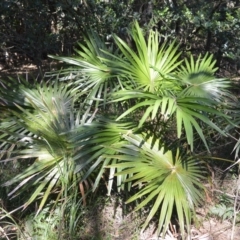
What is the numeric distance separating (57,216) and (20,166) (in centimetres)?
99

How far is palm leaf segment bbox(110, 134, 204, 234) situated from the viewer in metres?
3.09

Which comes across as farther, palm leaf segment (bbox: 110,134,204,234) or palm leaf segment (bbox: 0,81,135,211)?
palm leaf segment (bbox: 0,81,135,211)

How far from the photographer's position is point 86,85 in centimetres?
422

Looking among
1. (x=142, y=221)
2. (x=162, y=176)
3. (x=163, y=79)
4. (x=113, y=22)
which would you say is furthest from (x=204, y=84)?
(x=113, y=22)

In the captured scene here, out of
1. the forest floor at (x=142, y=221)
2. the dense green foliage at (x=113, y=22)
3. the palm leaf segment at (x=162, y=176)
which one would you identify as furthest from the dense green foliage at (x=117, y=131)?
the dense green foliage at (x=113, y=22)

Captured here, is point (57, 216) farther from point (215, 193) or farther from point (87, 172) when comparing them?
point (215, 193)

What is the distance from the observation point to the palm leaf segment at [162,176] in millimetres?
3090

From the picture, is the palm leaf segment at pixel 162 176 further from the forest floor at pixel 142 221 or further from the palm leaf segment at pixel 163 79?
the forest floor at pixel 142 221

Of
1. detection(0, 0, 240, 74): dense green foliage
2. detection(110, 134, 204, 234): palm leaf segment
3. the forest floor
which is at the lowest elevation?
the forest floor

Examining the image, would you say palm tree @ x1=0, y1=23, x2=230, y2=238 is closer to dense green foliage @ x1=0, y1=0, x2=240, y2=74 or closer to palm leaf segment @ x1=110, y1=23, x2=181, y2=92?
palm leaf segment @ x1=110, y1=23, x2=181, y2=92

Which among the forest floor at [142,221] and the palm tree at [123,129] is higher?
the palm tree at [123,129]

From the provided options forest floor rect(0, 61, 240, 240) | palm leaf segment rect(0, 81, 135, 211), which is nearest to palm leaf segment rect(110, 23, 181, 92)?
palm leaf segment rect(0, 81, 135, 211)

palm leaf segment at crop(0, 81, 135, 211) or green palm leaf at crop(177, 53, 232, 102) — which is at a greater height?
green palm leaf at crop(177, 53, 232, 102)

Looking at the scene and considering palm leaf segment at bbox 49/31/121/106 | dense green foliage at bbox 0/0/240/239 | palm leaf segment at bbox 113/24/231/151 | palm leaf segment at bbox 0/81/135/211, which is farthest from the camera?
palm leaf segment at bbox 49/31/121/106
